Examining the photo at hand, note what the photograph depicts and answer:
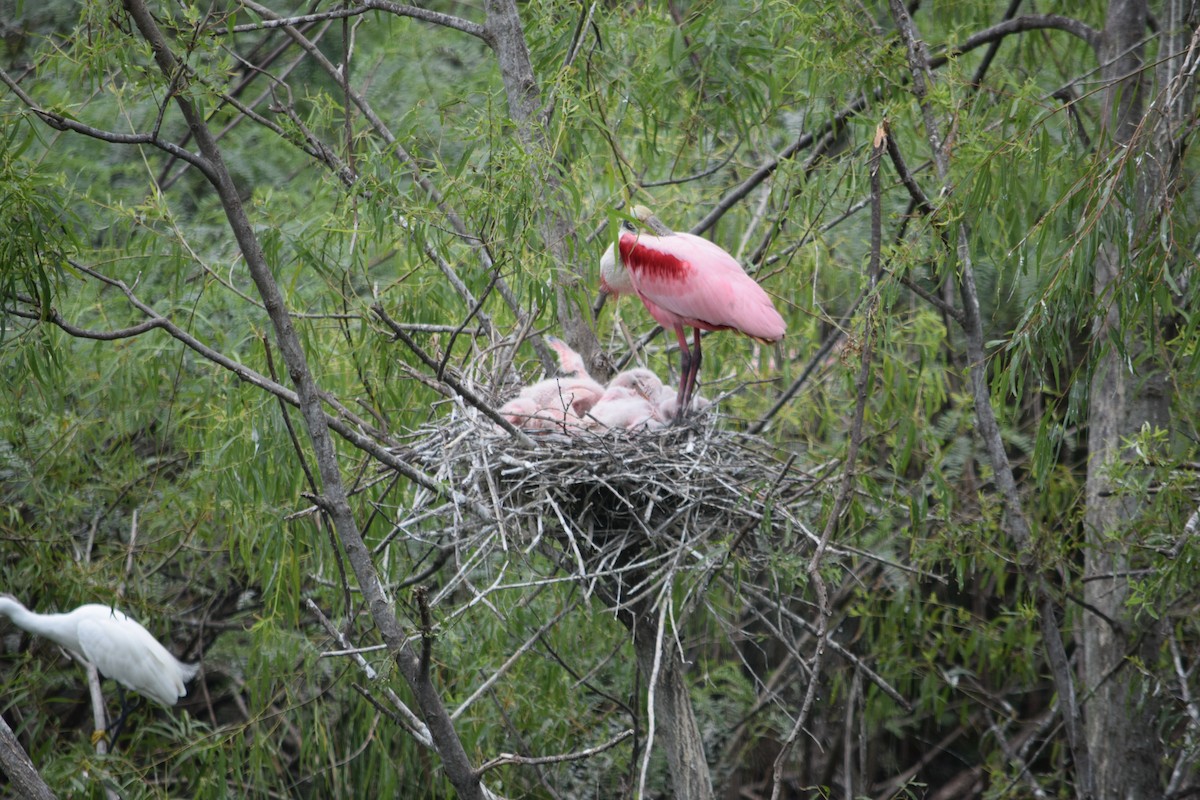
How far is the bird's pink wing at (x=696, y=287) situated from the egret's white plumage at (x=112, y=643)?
2.74 meters

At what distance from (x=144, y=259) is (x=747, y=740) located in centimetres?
394

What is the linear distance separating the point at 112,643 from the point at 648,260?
2.94m

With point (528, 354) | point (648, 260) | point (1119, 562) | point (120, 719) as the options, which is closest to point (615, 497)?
point (648, 260)

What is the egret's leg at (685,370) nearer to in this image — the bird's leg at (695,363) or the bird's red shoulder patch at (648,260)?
the bird's leg at (695,363)

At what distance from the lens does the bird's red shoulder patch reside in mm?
4096

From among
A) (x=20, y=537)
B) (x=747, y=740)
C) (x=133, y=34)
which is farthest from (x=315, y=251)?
(x=747, y=740)

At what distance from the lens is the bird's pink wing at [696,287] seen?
13.1 ft

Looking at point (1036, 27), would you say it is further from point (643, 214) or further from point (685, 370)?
point (685, 370)

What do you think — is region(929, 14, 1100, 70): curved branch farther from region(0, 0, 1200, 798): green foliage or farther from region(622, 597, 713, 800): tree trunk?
region(622, 597, 713, 800): tree trunk

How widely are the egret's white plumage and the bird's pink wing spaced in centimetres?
274

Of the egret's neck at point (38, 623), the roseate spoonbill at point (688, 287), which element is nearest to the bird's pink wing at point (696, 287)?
the roseate spoonbill at point (688, 287)

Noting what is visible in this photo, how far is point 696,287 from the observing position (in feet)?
13.3

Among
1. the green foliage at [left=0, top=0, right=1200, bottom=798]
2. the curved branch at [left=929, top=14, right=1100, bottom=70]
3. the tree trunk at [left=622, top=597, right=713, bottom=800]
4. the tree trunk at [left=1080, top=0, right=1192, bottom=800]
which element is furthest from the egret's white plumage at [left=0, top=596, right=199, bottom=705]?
the curved branch at [left=929, top=14, right=1100, bottom=70]

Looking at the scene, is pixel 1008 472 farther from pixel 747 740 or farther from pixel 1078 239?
pixel 747 740
